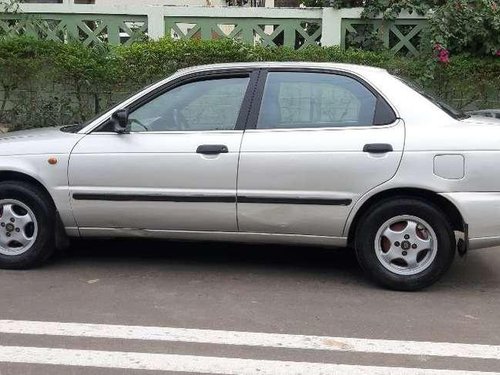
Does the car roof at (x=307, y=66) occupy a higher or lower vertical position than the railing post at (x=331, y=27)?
lower

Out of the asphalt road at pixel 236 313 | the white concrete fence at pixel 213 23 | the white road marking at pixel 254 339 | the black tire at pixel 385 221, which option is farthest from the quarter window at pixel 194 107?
the white concrete fence at pixel 213 23

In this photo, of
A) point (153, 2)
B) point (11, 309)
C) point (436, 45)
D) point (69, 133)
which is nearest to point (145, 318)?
point (11, 309)

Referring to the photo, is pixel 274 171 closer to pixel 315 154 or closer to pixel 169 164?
pixel 315 154

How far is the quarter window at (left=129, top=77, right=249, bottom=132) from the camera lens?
5.08 m

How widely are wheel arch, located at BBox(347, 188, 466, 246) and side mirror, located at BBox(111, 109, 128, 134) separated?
1864 mm

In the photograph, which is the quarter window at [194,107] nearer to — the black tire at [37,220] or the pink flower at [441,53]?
the black tire at [37,220]

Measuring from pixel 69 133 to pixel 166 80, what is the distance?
2.93ft

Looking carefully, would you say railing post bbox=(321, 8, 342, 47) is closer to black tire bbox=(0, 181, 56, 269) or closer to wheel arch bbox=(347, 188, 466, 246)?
wheel arch bbox=(347, 188, 466, 246)

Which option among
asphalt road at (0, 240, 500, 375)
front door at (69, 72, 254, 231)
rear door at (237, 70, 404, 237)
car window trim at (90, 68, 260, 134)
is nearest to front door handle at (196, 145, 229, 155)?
front door at (69, 72, 254, 231)

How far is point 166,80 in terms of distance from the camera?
5.20 m

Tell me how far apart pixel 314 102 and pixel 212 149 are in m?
0.85

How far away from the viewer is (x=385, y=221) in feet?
15.8

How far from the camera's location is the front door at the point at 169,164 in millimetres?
4926

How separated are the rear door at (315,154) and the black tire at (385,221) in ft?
0.61
